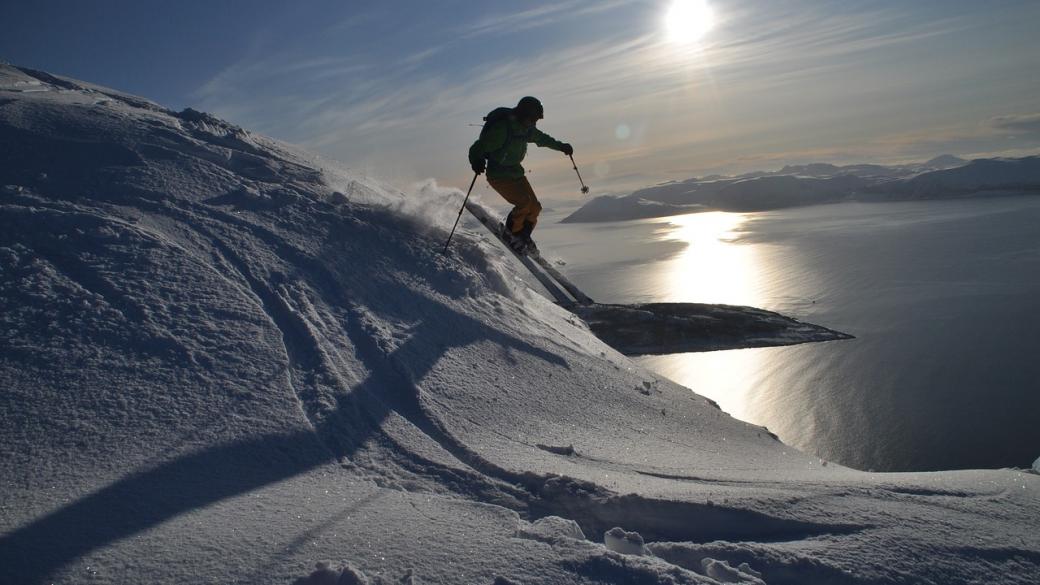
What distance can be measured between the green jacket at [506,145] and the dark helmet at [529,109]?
104 millimetres

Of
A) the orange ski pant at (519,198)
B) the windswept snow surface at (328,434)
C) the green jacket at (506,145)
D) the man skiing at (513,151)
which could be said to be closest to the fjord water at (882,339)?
the windswept snow surface at (328,434)

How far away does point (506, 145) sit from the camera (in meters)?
7.61

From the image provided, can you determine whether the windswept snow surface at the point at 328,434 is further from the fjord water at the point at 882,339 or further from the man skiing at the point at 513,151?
the fjord water at the point at 882,339

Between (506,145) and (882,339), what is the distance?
25.0 feet

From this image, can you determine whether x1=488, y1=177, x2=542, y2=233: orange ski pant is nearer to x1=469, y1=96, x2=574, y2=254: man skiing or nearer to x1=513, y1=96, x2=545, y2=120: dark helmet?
x1=469, y1=96, x2=574, y2=254: man skiing

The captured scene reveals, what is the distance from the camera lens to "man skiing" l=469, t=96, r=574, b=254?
739cm

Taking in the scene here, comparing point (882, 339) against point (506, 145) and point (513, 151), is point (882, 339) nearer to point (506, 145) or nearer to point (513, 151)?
point (513, 151)

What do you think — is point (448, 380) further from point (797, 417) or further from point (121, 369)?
point (797, 417)

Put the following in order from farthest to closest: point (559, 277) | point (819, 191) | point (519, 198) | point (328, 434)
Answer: point (819, 191) → point (559, 277) → point (519, 198) → point (328, 434)

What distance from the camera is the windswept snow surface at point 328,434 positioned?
2.43 m

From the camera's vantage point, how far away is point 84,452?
9.25 feet

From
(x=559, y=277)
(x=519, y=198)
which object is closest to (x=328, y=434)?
(x=519, y=198)

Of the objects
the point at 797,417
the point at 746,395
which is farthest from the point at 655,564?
the point at 746,395

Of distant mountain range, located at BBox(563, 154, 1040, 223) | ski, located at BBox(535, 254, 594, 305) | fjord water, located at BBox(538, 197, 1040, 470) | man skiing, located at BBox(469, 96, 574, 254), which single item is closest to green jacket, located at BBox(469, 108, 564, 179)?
man skiing, located at BBox(469, 96, 574, 254)
